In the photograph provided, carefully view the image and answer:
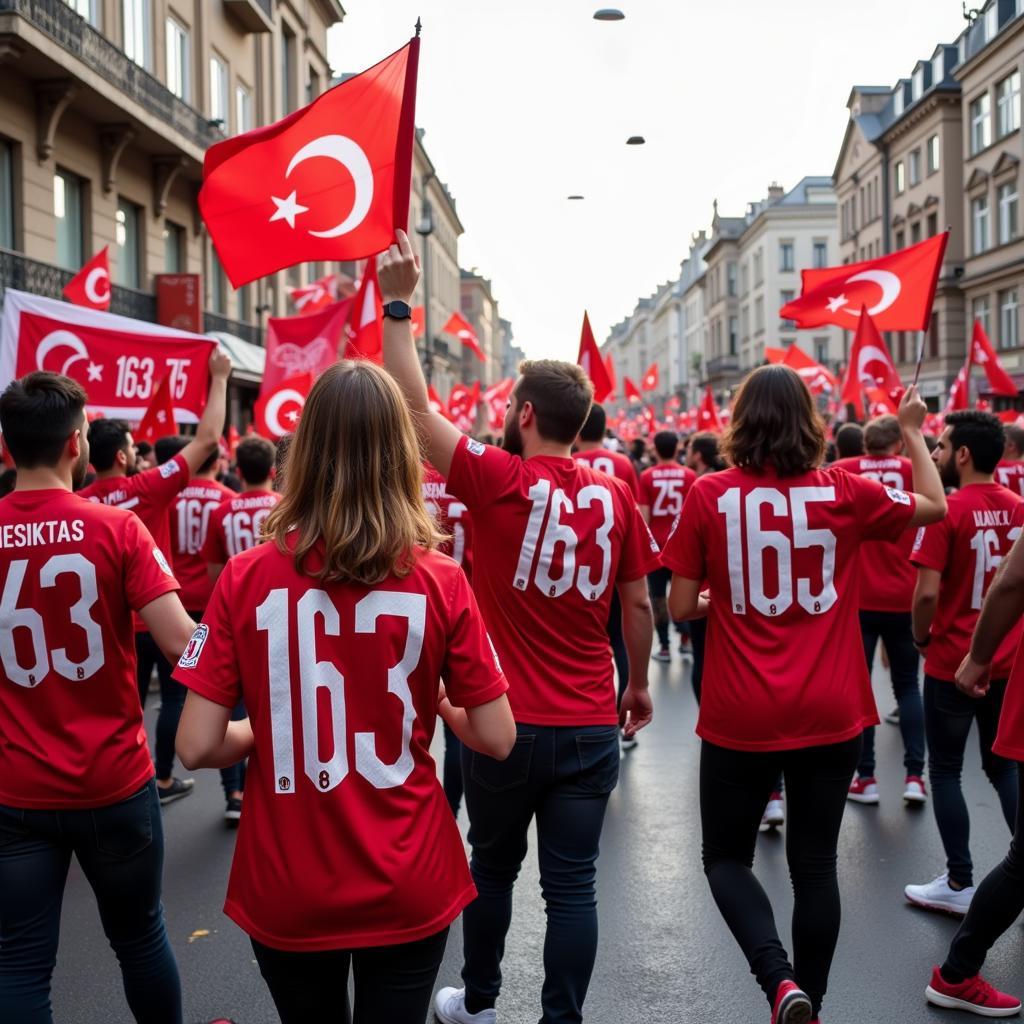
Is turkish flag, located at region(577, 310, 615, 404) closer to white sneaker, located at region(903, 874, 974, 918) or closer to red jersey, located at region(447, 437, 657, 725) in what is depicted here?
white sneaker, located at region(903, 874, 974, 918)

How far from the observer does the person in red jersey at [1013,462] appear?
6.58 m

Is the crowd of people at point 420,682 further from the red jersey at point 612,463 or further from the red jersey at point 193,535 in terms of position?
the red jersey at point 612,463

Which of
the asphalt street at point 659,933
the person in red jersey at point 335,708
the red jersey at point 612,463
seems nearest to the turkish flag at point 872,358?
the red jersey at point 612,463

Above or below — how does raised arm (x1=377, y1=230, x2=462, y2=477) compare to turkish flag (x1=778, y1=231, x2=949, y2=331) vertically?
below

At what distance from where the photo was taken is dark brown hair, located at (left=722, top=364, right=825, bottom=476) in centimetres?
371

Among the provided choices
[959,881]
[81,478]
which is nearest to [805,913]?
[959,881]

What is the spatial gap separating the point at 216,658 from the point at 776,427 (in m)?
2.03

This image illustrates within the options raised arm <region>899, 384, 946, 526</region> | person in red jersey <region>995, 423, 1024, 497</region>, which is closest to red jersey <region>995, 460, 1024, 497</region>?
person in red jersey <region>995, 423, 1024, 497</region>

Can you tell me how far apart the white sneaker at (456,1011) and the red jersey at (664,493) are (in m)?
6.46

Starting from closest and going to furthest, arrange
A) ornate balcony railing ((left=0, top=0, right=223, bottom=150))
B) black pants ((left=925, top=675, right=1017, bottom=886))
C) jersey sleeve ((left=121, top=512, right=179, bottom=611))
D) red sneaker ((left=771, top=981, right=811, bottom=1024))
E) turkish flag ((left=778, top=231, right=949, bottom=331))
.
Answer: jersey sleeve ((left=121, top=512, right=179, bottom=611)) → red sneaker ((left=771, top=981, right=811, bottom=1024)) → black pants ((left=925, top=675, right=1017, bottom=886)) → turkish flag ((left=778, top=231, right=949, bottom=331)) → ornate balcony railing ((left=0, top=0, right=223, bottom=150))

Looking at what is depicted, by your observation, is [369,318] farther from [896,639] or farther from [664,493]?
[664,493]

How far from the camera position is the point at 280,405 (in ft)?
33.8

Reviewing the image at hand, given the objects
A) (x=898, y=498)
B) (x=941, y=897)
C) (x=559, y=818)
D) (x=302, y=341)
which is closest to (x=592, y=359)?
(x=302, y=341)

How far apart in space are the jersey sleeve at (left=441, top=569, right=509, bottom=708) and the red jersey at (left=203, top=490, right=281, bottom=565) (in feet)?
13.7
